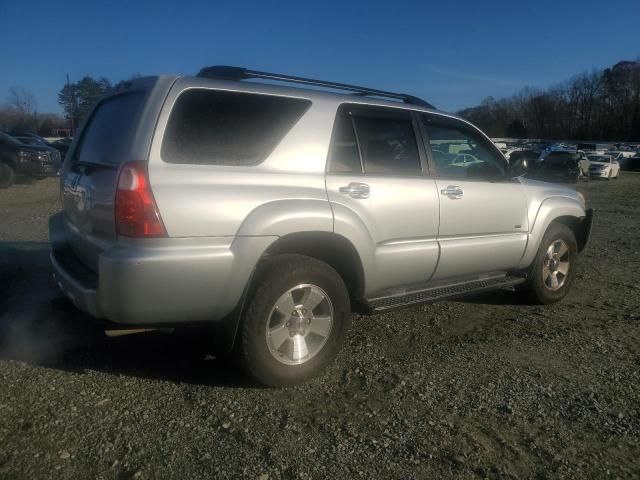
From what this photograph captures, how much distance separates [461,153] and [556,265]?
163 centimetres

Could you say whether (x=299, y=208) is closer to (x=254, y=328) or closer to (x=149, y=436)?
(x=254, y=328)

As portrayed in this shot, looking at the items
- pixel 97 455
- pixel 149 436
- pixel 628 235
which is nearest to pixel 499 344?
pixel 149 436

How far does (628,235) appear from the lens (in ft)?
31.5

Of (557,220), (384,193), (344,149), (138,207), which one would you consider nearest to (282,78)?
(344,149)

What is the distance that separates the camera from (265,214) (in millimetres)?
3125

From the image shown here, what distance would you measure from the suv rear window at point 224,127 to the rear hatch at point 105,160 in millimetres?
136

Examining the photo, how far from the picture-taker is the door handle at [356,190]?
3523 millimetres

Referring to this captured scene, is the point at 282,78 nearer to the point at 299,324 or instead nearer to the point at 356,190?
the point at 356,190

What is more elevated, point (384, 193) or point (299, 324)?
point (384, 193)

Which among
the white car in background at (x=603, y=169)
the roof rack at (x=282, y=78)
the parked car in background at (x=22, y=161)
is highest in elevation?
the roof rack at (x=282, y=78)

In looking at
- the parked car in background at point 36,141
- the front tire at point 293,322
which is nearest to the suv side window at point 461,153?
the front tire at point 293,322

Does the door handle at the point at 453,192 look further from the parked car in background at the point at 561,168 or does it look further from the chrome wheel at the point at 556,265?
the parked car in background at the point at 561,168

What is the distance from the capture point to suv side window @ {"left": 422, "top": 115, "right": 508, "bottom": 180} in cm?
430

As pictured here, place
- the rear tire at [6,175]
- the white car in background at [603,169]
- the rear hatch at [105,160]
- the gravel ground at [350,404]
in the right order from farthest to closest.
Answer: the white car in background at [603,169] < the rear tire at [6,175] < the rear hatch at [105,160] < the gravel ground at [350,404]
